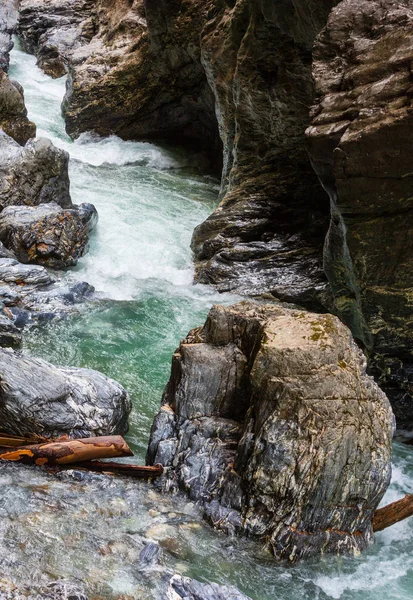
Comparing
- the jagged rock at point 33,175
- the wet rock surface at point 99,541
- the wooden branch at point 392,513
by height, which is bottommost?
the wet rock surface at point 99,541

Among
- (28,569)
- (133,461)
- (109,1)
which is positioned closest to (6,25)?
(109,1)

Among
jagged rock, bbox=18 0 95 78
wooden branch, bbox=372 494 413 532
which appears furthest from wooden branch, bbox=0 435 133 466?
jagged rock, bbox=18 0 95 78

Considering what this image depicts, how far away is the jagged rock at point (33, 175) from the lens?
1323cm

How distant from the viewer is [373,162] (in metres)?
7.19

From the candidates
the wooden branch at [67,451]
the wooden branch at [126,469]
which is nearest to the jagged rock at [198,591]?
the wooden branch at [126,469]

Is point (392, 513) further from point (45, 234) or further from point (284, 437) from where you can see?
point (45, 234)

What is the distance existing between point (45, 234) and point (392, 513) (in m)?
8.36

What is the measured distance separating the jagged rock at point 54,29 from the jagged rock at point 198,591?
944 inches

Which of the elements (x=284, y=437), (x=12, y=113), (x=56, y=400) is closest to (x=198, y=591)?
(x=284, y=437)

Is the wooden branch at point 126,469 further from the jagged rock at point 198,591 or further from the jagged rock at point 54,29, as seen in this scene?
the jagged rock at point 54,29

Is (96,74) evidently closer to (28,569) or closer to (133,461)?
(133,461)

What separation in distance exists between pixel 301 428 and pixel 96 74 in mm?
17374

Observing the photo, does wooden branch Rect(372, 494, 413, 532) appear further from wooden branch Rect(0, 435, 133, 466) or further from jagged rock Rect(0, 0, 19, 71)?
jagged rock Rect(0, 0, 19, 71)

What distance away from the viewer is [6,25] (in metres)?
27.5
